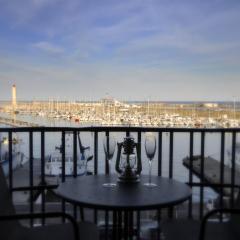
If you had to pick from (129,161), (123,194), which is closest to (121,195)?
A: (123,194)

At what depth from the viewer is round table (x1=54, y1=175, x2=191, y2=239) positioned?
68.2 inches

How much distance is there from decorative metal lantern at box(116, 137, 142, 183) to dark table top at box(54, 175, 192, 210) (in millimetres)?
67

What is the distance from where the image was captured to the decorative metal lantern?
2248 mm

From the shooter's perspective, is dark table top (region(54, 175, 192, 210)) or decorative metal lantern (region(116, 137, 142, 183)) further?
decorative metal lantern (region(116, 137, 142, 183))

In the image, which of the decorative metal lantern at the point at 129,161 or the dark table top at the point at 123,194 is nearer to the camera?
the dark table top at the point at 123,194

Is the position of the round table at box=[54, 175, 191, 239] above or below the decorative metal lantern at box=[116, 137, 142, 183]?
below

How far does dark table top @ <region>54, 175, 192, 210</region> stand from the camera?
68.3 inches

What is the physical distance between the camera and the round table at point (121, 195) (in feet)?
5.68

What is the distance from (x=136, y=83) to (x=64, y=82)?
502cm

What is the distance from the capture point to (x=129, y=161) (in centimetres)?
226

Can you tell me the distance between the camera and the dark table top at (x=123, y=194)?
1.74 m

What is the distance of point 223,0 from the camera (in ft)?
40.0

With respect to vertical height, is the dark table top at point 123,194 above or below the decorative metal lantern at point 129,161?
below

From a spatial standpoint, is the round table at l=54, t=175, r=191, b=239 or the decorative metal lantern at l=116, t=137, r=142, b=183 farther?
the decorative metal lantern at l=116, t=137, r=142, b=183
